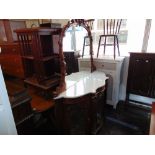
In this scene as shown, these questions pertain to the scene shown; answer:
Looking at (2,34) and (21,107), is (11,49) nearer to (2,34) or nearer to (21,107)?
(2,34)

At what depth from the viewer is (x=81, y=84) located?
165cm

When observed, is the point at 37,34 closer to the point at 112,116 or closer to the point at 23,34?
the point at 23,34

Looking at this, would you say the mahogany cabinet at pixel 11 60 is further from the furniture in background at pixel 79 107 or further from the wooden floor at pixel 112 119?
the furniture in background at pixel 79 107

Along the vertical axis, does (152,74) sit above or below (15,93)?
below

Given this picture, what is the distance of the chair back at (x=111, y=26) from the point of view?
2170 mm

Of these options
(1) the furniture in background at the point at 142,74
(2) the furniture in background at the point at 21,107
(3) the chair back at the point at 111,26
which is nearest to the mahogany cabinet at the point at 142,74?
(1) the furniture in background at the point at 142,74

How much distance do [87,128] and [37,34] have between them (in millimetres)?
1320

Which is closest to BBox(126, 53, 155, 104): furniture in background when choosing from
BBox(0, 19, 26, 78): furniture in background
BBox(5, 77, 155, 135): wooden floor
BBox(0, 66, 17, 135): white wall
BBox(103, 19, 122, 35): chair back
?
BBox(5, 77, 155, 135): wooden floor

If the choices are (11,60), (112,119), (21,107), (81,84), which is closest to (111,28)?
(81,84)

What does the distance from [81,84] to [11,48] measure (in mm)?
1980

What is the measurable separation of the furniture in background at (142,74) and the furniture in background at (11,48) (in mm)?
2163
